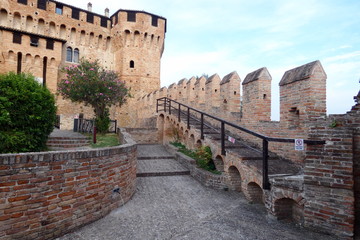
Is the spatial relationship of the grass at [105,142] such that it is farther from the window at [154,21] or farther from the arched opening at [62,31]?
the window at [154,21]

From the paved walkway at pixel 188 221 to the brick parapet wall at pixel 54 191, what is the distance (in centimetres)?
25

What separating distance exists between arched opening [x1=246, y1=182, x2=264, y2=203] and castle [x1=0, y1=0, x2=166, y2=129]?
74.0 feet

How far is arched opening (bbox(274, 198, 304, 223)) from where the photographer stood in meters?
4.01

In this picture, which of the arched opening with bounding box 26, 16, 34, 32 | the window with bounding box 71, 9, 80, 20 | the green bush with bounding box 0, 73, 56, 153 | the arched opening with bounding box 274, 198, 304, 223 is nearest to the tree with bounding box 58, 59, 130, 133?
the green bush with bounding box 0, 73, 56, 153

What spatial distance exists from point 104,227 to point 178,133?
24.6 ft

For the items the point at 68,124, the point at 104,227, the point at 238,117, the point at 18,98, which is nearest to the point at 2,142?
the point at 18,98

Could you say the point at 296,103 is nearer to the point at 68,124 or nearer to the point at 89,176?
the point at 89,176

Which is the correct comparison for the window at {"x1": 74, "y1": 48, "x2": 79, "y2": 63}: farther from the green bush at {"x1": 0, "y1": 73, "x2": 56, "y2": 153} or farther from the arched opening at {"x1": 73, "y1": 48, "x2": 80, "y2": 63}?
the green bush at {"x1": 0, "y1": 73, "x2": 56, "y2": 153}

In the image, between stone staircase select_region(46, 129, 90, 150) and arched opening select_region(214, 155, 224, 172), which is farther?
stone staircase select_region(46, 129, 90, 150)

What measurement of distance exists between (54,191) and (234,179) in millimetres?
4318

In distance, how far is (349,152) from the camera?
11.2 ft

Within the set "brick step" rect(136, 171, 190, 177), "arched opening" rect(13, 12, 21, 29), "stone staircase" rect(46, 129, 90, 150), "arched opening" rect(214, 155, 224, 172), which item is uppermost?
"arched opening" rect(13, 12, 21, 29)

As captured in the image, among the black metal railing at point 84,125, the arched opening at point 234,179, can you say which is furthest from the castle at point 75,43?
the arched opening at point 234,179

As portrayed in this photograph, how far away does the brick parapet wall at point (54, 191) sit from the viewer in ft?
9.61
